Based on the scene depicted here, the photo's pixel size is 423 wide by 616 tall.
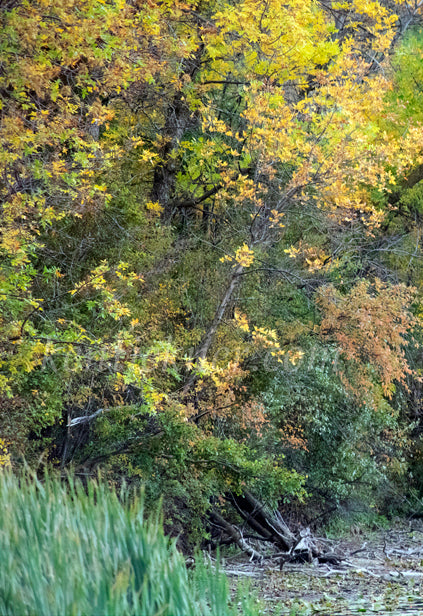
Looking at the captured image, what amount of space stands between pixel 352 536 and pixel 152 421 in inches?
234

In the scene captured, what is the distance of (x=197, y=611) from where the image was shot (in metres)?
3.25

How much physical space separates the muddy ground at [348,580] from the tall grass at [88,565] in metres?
4.26

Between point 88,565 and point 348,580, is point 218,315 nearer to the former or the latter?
point 348,580

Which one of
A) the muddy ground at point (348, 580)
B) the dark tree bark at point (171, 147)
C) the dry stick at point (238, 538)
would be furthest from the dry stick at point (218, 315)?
the muddy ground at point (348, 580)

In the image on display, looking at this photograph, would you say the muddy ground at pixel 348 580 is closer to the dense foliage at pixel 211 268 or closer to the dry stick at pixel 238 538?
the dry stick at pixel 238 538

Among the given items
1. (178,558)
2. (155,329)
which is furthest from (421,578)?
(178,558)

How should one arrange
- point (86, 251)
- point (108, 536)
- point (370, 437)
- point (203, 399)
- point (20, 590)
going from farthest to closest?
point (370, 437)
point (86, 251)
point (203, 399)
point (108, 536)
point (20, 590)

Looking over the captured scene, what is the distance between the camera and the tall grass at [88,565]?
2.85 m

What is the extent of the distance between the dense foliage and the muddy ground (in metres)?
1.05

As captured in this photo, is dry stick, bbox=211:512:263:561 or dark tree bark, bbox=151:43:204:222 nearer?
dry stick, bbox=211:512:263:561

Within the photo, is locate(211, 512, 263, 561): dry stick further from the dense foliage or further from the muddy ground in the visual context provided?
the dense foliage

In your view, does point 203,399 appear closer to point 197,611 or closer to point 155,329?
point 155,329

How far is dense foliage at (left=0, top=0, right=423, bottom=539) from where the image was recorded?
8312mm

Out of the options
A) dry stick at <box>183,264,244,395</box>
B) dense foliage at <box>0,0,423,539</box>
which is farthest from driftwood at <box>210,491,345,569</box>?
dry stick at <box>183,264,244,395</box>
